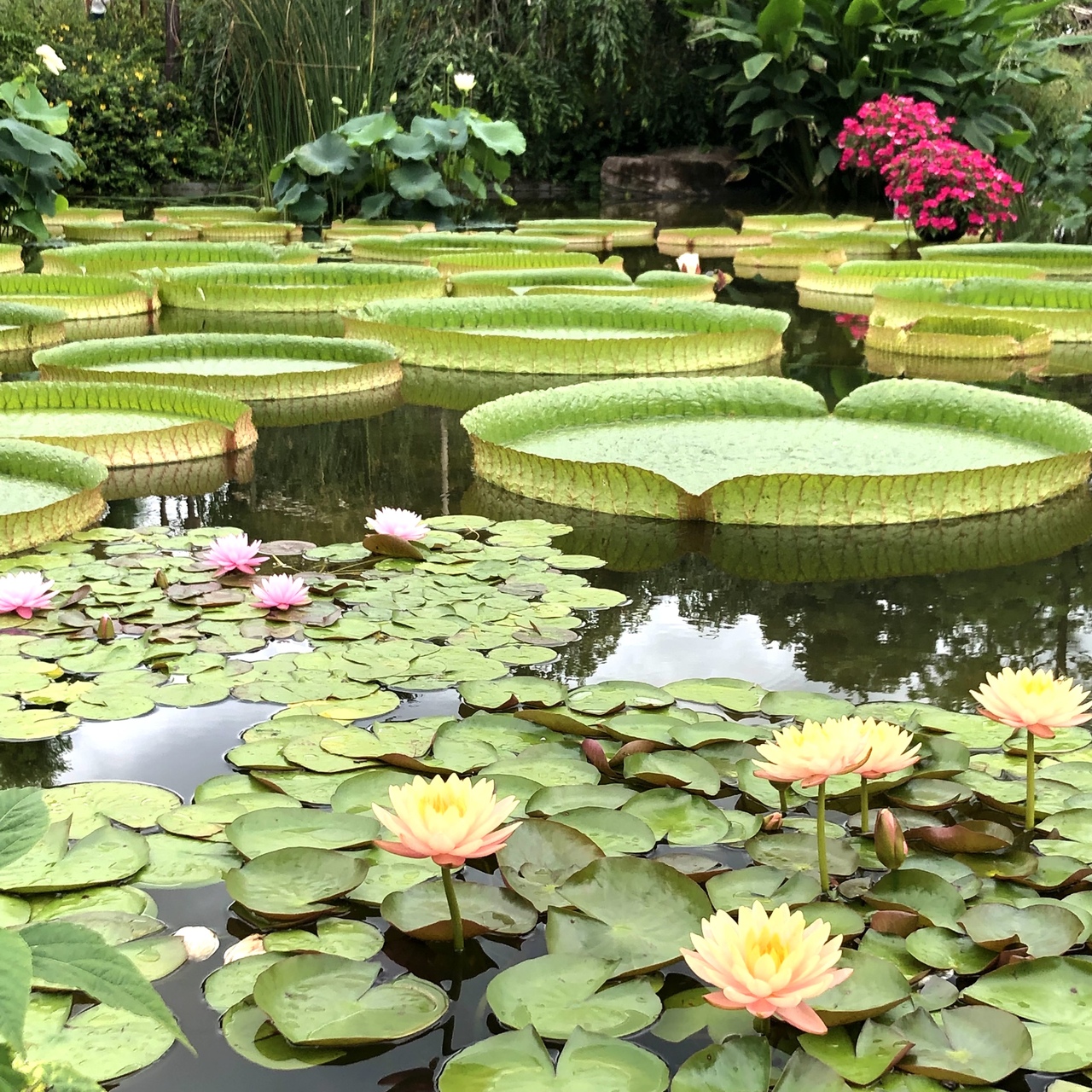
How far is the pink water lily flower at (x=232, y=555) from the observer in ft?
6.66

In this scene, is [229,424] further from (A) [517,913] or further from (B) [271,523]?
(A) [517,913]

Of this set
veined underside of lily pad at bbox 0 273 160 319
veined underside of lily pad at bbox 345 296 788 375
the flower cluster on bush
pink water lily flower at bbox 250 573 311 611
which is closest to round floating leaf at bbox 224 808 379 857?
pink water lily flower at bbox 250 573 311 611

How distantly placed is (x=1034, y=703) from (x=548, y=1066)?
21.1 inches

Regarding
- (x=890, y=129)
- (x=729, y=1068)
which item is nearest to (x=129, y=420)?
(x=729, y=1068)

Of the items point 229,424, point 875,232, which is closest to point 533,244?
point 875,232

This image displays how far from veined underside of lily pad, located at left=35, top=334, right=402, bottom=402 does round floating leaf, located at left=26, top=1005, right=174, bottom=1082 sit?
2.44 meters

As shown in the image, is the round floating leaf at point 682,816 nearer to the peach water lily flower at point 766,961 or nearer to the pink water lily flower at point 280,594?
the peach water lily flower at point 766,961

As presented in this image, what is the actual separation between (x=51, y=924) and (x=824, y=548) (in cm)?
174

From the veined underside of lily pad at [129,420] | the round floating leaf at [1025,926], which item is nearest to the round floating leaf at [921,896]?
the round floating leaf at [1025,926]

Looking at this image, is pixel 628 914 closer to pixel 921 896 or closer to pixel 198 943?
pixel 921 896

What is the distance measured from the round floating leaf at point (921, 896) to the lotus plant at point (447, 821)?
35 centimetres

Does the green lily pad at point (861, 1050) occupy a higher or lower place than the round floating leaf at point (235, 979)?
higher

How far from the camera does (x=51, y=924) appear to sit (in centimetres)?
83

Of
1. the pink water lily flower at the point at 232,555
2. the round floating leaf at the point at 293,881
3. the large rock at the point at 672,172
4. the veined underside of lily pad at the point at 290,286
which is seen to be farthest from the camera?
the large rock at the point at 672,172
